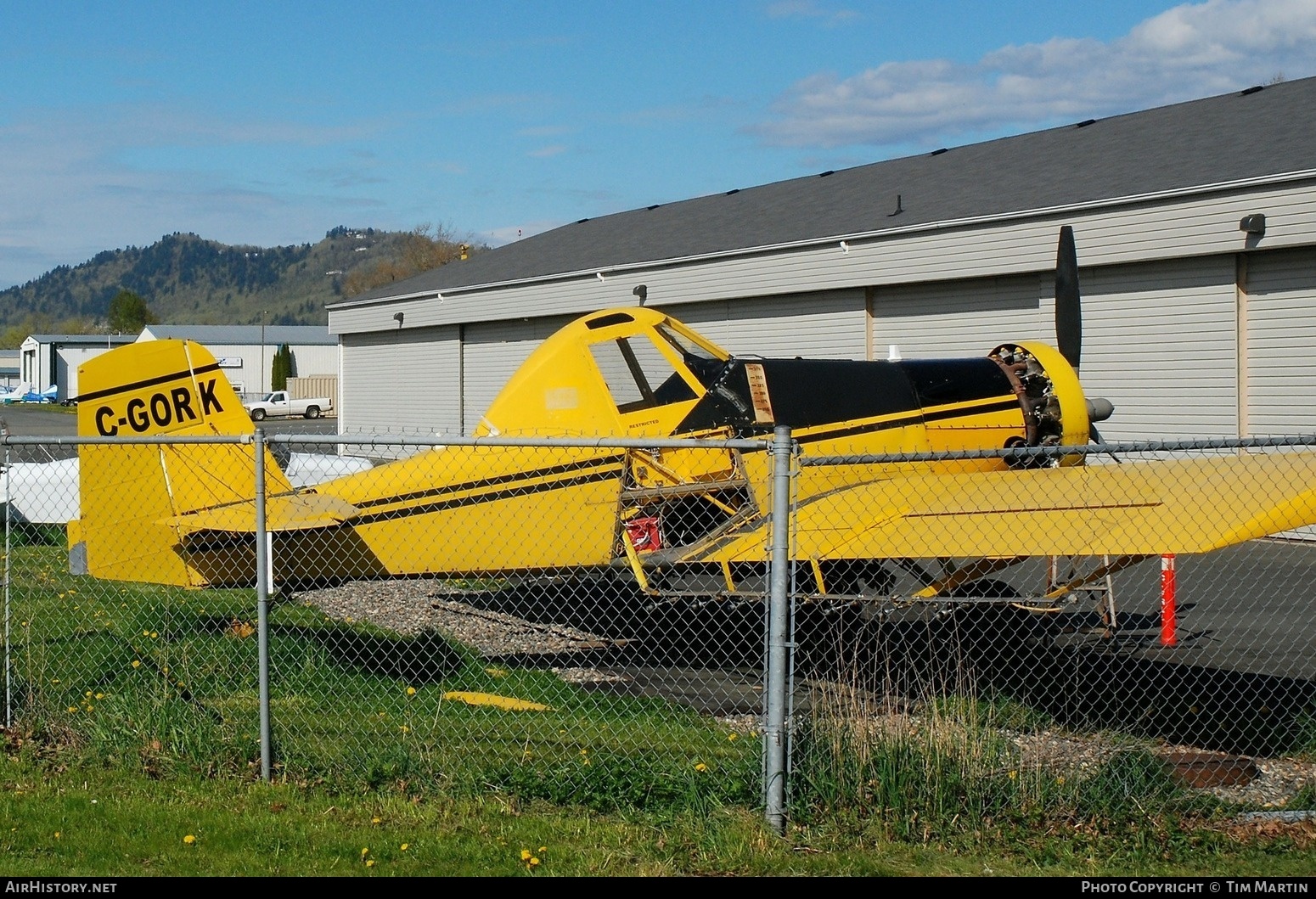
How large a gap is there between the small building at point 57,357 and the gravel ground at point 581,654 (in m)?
83.6

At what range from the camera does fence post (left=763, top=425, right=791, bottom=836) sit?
14.7 feet

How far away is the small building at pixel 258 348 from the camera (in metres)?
80.8

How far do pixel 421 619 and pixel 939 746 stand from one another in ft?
18.7


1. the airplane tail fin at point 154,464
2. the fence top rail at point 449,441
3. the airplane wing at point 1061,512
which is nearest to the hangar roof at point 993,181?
the airplane wing at point 1061,512

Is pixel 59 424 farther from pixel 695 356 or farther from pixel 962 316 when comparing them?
pixel 695 356

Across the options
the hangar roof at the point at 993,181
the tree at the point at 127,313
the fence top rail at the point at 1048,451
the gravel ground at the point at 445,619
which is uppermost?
the tree at the point at 127,313

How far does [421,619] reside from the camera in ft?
31.3

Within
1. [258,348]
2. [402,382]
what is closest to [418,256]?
[258,348]

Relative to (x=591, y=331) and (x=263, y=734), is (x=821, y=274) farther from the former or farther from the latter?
(x=263, y=734)

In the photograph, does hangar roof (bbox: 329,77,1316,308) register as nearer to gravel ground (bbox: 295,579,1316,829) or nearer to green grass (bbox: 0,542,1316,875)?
gravel ground (bbox: 295,579,1316,829)

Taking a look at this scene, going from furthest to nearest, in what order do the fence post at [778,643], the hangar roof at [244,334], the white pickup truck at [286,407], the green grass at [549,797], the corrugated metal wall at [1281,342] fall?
the hangar roof at [244,334] → the white pickup truck at [286,407] → the corrugated metal wall at [1281,342] → the fence post at [778,643] → the green grass at [549,797]

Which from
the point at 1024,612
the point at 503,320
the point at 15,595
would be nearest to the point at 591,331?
the point at 1024,612

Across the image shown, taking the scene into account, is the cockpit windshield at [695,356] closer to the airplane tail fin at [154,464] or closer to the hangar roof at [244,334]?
the airplane tail fin at [154,464]

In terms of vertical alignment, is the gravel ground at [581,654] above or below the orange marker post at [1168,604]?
below
